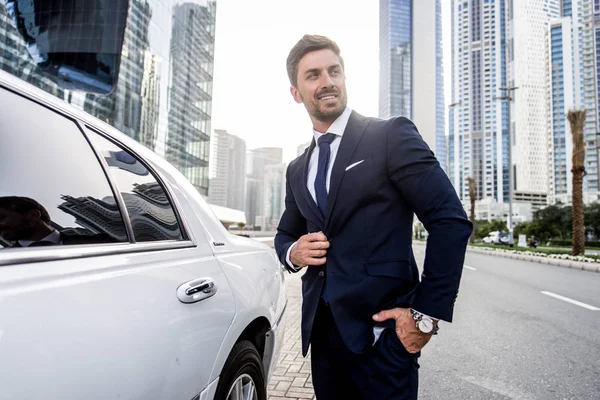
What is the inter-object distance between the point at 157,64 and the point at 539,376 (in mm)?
62466

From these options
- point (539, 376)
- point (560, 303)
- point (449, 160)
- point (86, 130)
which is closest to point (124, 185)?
point (86, 130)

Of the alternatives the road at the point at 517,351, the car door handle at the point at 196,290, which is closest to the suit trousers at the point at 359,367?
the car door handle at the point at 196,290

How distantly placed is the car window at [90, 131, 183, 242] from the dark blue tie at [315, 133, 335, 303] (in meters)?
0.69

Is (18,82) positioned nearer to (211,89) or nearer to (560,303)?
(560,303)

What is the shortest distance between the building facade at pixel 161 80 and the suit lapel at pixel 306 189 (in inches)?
2043

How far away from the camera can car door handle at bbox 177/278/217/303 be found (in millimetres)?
1378

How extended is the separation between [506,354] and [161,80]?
62.0m

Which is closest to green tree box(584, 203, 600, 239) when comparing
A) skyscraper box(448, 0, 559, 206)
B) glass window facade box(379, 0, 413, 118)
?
skyscraper box(448, 0, 559, 206)

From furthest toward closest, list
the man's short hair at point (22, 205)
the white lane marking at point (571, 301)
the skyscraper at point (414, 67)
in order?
the skyscraper at point (414, 67)
the white lane marking at point (571, 301)
the man's short hair at point (22, 205)

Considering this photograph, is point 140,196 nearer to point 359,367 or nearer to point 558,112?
point 359,367

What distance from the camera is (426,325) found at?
124cm

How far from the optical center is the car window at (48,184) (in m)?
1.00

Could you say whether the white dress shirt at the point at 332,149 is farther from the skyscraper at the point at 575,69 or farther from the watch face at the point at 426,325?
the skyscraper at the point at 575,69

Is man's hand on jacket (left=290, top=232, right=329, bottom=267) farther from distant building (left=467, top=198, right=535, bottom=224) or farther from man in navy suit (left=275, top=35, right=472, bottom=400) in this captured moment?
distant building (left=467, top=198, right=535, bottom=224)
